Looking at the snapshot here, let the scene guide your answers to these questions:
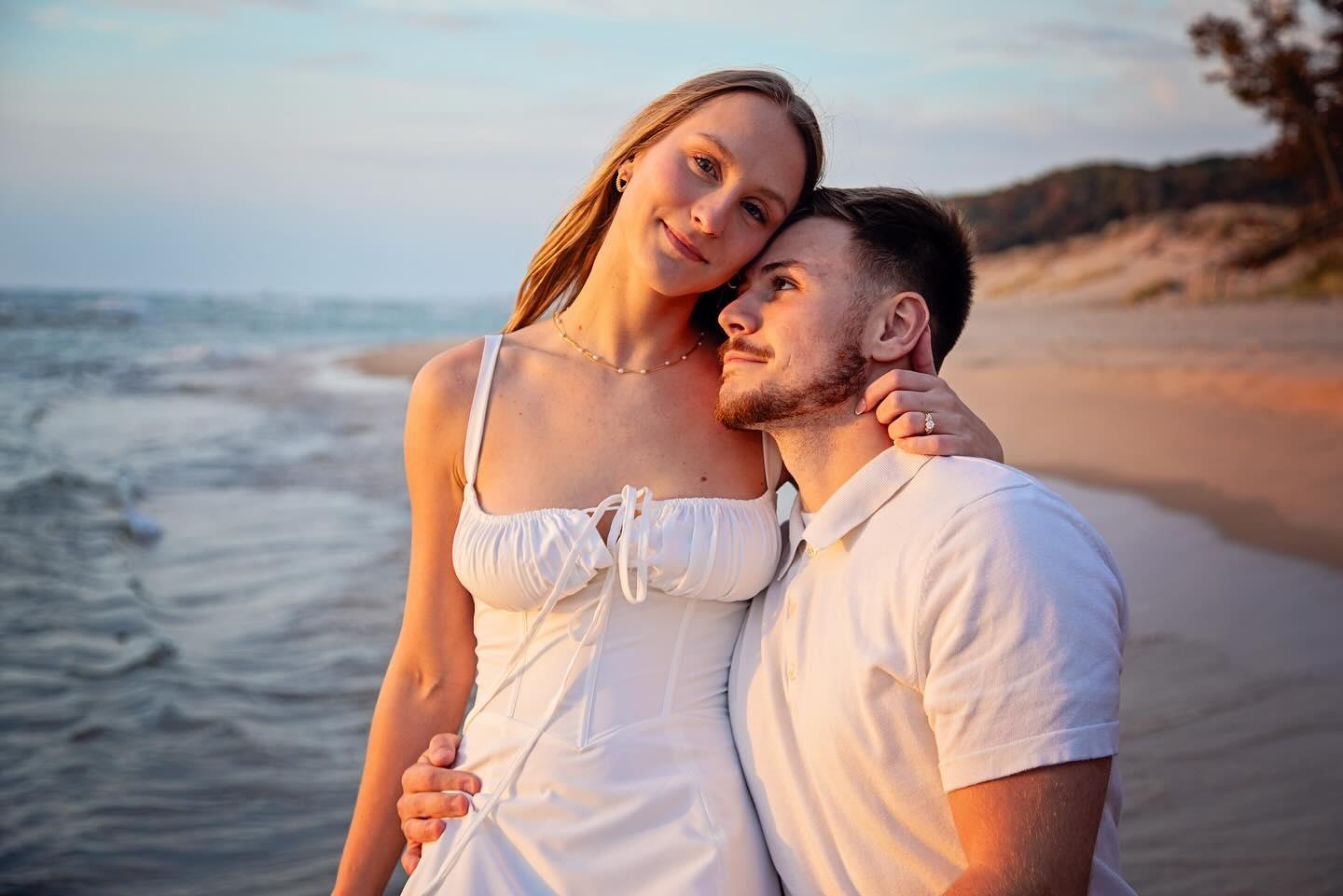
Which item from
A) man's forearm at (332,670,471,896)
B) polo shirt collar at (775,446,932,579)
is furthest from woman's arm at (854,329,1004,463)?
man's forearm at (332,670,471,896)

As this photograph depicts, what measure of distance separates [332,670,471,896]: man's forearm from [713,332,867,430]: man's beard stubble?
40.1 inches

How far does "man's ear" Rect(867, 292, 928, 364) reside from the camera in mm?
2338

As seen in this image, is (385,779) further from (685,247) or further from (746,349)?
(685,247)

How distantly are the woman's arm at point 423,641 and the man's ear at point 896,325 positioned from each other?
36.8 inches

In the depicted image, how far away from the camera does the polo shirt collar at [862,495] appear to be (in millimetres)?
2162

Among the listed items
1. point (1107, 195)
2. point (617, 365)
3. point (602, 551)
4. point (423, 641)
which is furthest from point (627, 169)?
point (1107, 195)

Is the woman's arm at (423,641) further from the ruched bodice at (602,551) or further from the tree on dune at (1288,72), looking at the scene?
the tree on dune at (1288,72)

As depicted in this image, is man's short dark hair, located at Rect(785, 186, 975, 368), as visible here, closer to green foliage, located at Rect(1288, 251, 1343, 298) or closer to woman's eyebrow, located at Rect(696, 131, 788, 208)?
woman's eyebrow, located at Rect(696, 131, 788, 208)

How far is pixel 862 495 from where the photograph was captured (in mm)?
2180

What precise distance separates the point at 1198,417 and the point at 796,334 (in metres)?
7.10

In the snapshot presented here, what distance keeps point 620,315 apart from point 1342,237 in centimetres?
1845

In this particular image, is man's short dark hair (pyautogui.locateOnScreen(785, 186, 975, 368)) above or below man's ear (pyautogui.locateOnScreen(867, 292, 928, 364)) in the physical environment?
above

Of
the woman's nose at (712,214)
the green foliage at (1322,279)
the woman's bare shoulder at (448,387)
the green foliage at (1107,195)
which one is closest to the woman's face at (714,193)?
the woman's nose at (712,214)

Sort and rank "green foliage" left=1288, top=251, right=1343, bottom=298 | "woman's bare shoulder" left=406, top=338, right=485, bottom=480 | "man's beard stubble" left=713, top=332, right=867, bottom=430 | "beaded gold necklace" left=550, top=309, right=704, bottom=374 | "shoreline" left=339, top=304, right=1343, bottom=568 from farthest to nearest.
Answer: "green foliage" left=1288, top=251, right=1343, bottom=298 → "shoreline" left=339, top=304, right=1343, bottom=568 → "beaded gold necklace" left=550, top=309, right=704, bottom=374 → "woman's bare shoulder" left=406, top=338, right=485, bottom=480 → "man's beard stubble" left=713, top=332, right=867, bottom=430
